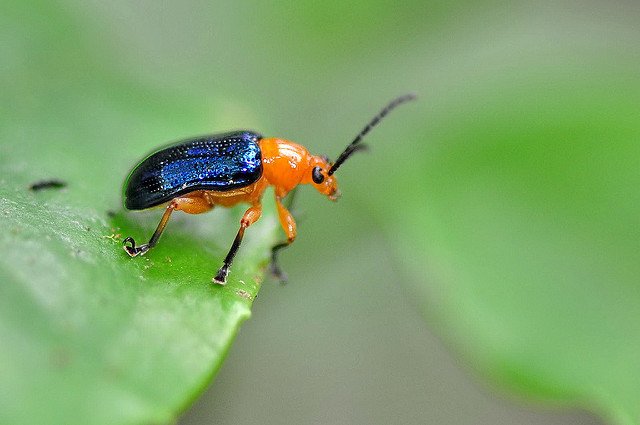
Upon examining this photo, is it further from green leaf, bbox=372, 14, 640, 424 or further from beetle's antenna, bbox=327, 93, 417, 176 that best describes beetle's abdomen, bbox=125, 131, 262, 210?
green leaf, bbox=372, 14, 640, 424

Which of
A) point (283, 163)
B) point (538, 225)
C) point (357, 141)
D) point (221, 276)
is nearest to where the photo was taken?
point (221, 276)

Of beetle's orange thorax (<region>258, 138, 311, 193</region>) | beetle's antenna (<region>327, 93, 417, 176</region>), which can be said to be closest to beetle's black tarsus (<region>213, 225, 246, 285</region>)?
beetle's orange thorax (<region>258, 138, 311, 193</region>)

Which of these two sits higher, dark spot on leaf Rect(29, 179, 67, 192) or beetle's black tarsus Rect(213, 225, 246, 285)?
beetle's black tarsus Rect(213, 225, 246, 285)

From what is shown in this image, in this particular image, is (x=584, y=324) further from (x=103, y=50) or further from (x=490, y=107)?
(x=103, y=50)

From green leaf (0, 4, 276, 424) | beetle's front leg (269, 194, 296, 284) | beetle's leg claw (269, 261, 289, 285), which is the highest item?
beetle's front leg (269, 194, 296, 284)

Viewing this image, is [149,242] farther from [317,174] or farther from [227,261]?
[317,174]

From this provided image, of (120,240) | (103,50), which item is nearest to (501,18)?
(103,50)

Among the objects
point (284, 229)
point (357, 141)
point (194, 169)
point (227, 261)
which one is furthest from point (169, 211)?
point (357, 141)

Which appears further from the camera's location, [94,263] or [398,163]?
[398,163]
